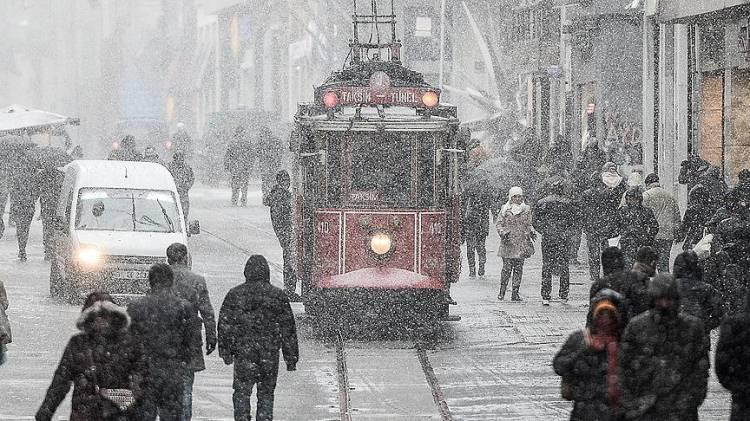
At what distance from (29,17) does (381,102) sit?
306 ft

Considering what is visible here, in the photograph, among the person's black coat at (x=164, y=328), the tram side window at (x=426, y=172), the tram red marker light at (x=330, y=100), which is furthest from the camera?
the tram red marker light at (x=330, y=100)

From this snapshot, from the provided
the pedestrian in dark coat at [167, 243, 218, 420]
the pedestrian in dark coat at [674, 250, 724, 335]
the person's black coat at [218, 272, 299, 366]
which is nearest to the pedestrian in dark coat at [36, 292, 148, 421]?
the pedestrian in dark coat at [167, 243, 218, 420]

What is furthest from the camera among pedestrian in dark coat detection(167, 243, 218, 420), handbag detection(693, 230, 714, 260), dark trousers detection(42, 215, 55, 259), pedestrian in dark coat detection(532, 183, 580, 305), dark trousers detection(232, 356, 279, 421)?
dark trousers detection(42, 215, 55, 259)

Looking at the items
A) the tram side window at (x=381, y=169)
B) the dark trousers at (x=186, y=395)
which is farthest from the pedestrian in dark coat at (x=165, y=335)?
the tram side window at (x=381, y=169)

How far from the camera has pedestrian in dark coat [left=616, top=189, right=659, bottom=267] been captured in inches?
846

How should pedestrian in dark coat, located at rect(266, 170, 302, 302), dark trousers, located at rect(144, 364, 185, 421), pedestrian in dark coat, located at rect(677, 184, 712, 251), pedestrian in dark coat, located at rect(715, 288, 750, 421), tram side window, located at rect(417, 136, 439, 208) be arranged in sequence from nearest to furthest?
1. pedestrian in dark coat, located at rect(715, 288, 750, 421)
2. dark trousers, located at rect(144, 364, 185, 421)
3. tram side window, located at rect(417, 136, 439, 208)
4. pedestrian in dark coat, located at rect(677, 184, 712, 251)
5. pedestrian in dark coat, located at rect(266, 170, 302, 302)

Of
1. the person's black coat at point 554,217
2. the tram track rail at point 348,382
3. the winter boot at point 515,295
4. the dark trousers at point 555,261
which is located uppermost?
the person's black coat at point 554,217

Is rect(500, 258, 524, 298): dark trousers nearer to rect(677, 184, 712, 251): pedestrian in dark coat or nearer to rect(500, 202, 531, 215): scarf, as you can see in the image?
rect(500, 202, 531, 215): scarf

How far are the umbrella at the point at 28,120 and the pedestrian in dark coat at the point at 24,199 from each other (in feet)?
25.7

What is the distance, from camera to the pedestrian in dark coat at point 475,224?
1027 inches

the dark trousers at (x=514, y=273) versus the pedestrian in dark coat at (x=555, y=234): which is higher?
the pedestrian in dark coat at (x=555, y=234)

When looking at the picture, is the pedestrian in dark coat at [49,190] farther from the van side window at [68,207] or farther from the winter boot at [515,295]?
the winter boot at [515,295]

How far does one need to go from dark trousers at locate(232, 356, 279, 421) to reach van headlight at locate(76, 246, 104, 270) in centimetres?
888

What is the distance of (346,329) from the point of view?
785 inches
